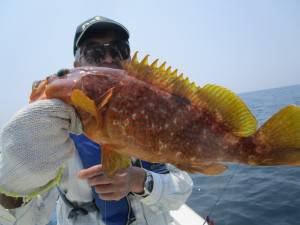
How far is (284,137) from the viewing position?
6.17 feet

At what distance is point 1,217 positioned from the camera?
2617 millimetres

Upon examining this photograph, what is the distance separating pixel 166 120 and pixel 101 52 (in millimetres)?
Answer: 1960

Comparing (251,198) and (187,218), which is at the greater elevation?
(187,218)

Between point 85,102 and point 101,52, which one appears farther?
point 101,52

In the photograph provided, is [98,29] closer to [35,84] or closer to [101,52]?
[101,52]

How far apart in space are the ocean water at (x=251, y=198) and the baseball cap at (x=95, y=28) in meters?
5.38

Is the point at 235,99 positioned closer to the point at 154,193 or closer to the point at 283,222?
the point at 154,193

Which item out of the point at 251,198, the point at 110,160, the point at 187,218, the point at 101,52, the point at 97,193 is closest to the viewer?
the point at 110,160

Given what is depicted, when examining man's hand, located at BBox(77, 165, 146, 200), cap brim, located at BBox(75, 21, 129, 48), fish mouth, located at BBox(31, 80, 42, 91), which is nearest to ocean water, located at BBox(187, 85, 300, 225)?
man's hand, located at BBox(77, 165, 146, 200)

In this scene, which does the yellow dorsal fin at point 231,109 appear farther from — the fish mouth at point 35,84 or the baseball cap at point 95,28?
the baseball cap at point 95,28

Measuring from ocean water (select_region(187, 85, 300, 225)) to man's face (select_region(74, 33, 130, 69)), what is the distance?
17.1ft

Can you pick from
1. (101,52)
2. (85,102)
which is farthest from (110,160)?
(101,52)

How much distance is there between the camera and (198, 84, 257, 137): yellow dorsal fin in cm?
201

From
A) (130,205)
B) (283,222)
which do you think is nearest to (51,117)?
(130,205)
